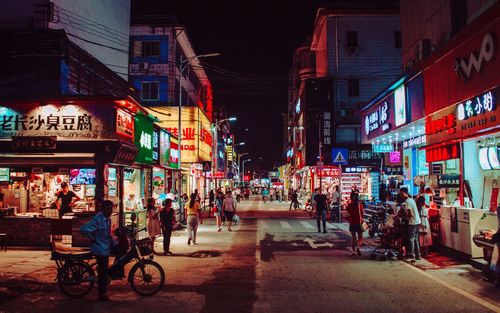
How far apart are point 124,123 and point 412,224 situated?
10804 mm

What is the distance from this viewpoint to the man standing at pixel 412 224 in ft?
38.1

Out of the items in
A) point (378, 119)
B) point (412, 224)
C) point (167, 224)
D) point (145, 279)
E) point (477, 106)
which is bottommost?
point (145, 279)

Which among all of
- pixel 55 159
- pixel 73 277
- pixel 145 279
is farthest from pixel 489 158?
pixel 55 159

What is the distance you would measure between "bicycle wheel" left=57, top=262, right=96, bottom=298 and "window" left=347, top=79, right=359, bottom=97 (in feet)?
134

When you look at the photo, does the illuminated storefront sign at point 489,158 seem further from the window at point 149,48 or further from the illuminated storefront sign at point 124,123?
the window at point 149,48

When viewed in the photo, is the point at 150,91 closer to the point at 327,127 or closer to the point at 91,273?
the point at 327,127

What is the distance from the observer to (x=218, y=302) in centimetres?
760

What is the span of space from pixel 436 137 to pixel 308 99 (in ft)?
105

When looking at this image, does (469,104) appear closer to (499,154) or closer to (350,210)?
(499,154)

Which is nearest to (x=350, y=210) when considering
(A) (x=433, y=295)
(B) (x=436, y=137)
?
(B) (x=436, y=137)

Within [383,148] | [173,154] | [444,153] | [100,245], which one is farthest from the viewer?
[173,154]

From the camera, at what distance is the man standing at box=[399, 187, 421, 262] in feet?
38.1

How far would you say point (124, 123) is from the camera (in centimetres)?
1592

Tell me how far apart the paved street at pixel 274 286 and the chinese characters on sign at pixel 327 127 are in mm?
30670
